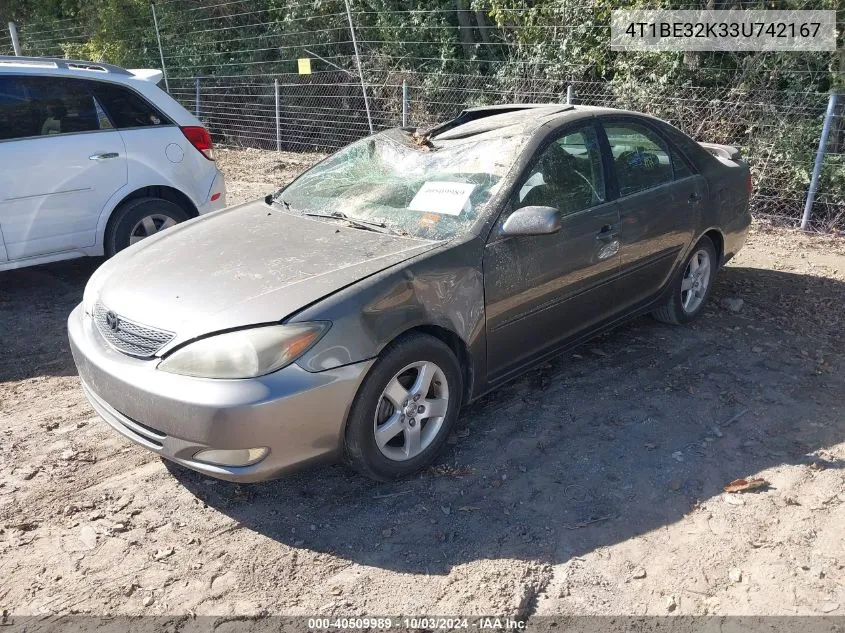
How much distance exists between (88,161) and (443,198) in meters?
3.37

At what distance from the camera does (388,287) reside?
334cm

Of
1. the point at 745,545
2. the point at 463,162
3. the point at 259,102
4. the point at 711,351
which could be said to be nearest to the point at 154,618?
the point at 745,545

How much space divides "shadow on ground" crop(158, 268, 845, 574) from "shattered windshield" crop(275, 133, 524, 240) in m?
1.13

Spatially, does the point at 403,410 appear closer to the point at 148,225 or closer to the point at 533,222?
the point at 533,222

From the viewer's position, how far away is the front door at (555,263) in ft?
12.6

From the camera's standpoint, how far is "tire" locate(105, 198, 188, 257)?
19.8 feet

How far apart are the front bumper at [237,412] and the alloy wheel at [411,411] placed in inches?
9.8

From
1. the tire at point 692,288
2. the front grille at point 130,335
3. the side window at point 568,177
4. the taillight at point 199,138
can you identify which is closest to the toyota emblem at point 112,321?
the front grille at point 130,335

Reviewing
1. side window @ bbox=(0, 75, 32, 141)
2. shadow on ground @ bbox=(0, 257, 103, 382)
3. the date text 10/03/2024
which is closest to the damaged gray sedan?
the date text 10/03/2024

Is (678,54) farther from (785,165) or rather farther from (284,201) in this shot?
(284,201)

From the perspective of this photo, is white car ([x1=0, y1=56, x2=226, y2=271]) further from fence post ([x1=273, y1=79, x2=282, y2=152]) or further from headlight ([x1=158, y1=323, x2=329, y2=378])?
fence post ([x1=273, y1=79, x2=282, y2=152])

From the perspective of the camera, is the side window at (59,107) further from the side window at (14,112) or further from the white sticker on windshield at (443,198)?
the white sticker on windshield at (443,198)

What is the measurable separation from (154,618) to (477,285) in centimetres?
200

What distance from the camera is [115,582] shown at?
2.93m
